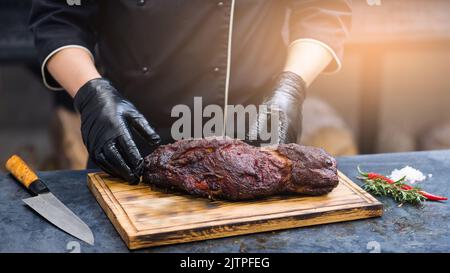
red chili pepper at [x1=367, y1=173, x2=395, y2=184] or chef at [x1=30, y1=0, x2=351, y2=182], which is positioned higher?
chef at [x1=30, y1=0, x2=351, y2=182]

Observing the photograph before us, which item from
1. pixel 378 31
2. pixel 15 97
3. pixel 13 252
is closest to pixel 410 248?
pixel 13 252

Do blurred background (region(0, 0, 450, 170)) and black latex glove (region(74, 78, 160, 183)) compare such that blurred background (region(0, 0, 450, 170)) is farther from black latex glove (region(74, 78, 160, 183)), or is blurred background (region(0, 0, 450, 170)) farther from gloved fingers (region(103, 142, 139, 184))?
gloved fingers (region(103, 142, 139, 184))

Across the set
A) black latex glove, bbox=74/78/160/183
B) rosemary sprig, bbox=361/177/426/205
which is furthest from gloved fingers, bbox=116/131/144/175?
rosemary sprig, bbox=361/177/426/205

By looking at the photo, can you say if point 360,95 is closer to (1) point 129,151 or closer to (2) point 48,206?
(1) point 129,151

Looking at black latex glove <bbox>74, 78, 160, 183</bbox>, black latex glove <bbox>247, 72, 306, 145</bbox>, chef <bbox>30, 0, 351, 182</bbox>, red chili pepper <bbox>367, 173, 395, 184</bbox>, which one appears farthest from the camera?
chef <bbox>30, 0, 351, 182</bbox>

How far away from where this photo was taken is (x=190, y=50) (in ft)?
10.3

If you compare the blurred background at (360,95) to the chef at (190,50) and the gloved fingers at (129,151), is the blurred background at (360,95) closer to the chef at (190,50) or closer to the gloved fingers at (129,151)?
the chef at (190,50)

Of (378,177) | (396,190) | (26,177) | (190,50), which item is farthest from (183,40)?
(396,190)

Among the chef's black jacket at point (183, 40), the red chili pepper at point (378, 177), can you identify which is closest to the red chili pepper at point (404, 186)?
the red chili pepper at point (378, 177)

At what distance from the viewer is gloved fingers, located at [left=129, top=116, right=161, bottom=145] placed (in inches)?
102

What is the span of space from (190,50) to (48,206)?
1180 millimetres

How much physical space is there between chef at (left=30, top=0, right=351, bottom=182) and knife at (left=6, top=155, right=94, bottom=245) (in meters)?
0.40

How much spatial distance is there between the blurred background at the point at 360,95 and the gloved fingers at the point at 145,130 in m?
2.48
